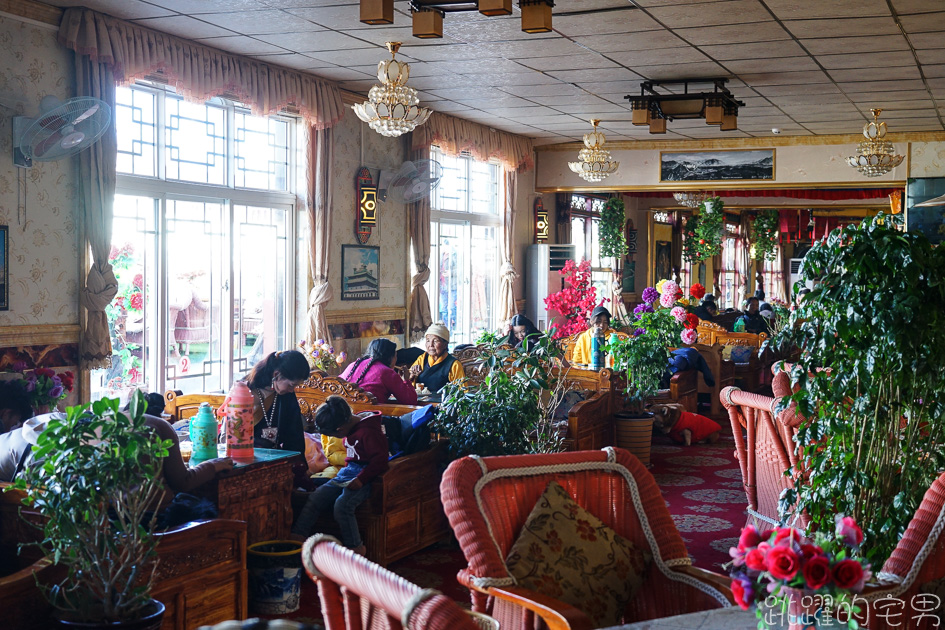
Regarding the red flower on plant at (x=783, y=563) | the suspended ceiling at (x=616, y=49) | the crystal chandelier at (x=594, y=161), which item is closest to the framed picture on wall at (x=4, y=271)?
the suspended ceiling at (x=616, y=49)

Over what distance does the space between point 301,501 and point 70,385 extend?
1.82 meters

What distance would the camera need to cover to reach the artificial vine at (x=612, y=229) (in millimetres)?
15594

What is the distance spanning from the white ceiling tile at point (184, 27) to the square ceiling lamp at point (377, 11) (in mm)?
1981

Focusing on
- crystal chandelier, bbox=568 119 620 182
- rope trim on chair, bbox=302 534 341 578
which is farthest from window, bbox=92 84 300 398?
rope trim on chair, bbox=302 534 341 578

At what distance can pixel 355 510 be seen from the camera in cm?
487

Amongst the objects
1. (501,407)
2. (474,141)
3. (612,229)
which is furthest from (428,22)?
(612,229)

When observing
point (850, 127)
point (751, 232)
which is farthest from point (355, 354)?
point (751, 232)

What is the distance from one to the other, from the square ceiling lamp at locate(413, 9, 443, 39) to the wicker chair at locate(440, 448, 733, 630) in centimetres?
293

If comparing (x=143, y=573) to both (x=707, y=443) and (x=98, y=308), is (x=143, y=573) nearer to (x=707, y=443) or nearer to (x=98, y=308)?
(x=98, y=308)

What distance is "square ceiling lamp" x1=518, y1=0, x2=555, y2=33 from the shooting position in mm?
5234

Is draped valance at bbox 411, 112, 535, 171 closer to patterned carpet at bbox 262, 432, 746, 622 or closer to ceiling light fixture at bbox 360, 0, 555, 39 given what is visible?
patterned carpet at bbox 262, 432, 746, 622

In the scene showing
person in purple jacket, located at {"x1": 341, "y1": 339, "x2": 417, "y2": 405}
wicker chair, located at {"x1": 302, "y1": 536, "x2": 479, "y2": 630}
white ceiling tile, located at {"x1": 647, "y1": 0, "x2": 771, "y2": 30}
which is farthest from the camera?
person in purple jacket, located at {"x1": 341, "y1": 339, "x2": 417, "y2": 405}

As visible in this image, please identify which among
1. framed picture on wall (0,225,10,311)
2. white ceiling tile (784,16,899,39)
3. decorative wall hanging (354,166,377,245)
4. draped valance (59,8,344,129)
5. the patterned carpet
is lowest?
the patterned carpet

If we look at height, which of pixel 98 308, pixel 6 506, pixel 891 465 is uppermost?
pixel 98 308
